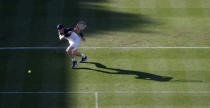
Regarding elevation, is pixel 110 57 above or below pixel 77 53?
below

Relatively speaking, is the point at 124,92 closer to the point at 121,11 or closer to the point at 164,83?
the point at 164,83

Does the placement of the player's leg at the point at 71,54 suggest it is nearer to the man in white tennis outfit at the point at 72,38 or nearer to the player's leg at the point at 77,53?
the man in white tennis outfit at the point at 72,38

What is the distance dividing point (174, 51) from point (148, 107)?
4.98m

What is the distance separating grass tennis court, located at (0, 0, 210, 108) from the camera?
19.4 metres

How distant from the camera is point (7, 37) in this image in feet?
79.0

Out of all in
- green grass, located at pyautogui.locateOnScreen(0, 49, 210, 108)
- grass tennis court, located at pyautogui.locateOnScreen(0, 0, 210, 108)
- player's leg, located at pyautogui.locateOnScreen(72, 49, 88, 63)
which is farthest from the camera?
player's leg, located at pyautogui.locateOnScreen(72, 49, 88, 63)

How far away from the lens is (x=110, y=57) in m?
22.4

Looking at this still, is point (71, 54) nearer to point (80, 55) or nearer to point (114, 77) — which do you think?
point (80, 55)

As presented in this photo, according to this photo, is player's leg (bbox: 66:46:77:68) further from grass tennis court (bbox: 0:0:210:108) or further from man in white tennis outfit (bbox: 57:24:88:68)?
grass tennis court (bbox: 0:0:210:108)

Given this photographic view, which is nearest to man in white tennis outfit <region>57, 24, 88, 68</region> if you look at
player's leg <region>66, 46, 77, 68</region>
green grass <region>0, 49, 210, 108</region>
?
player's leg <region>66, 46, 77, 68</region>

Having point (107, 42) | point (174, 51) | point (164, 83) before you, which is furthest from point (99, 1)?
point (164, 83)

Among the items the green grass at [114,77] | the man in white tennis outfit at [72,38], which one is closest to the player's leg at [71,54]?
the man in white tennis outfit at [72,38]

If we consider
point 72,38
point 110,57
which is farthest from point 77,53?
point 110,57

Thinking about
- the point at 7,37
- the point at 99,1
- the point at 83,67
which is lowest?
the point at 83,67
